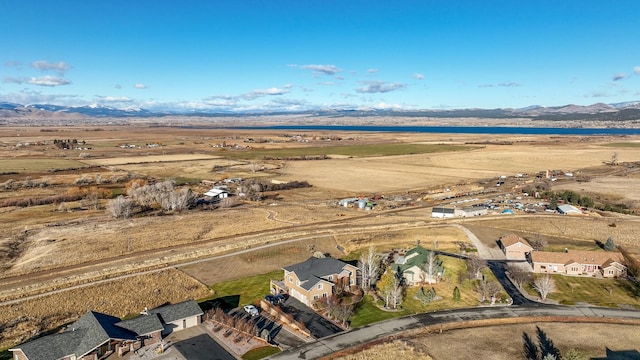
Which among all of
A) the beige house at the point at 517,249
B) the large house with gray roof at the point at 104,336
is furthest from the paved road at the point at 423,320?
the beige house at the point at 517,249

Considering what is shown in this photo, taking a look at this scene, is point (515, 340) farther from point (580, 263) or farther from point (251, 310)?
point (251, 310)

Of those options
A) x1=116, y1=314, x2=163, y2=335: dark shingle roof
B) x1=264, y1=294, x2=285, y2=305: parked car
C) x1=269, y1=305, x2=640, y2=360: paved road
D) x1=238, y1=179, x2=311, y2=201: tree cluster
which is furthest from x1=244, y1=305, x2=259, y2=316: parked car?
x1=238, y1=179, x2=311, y2=201: tree cluster

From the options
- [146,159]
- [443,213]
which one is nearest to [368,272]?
[443,213]

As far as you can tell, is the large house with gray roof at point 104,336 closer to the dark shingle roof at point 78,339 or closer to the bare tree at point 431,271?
the dark shingle roof at point 78,339

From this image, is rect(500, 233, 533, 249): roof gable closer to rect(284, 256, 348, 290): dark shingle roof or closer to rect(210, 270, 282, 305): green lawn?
rect(284, 256, 348, 290): dark shingle roof

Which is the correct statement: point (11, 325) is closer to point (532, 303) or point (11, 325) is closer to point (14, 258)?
point (14, 258)

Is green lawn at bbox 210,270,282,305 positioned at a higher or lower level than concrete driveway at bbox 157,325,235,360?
lower
